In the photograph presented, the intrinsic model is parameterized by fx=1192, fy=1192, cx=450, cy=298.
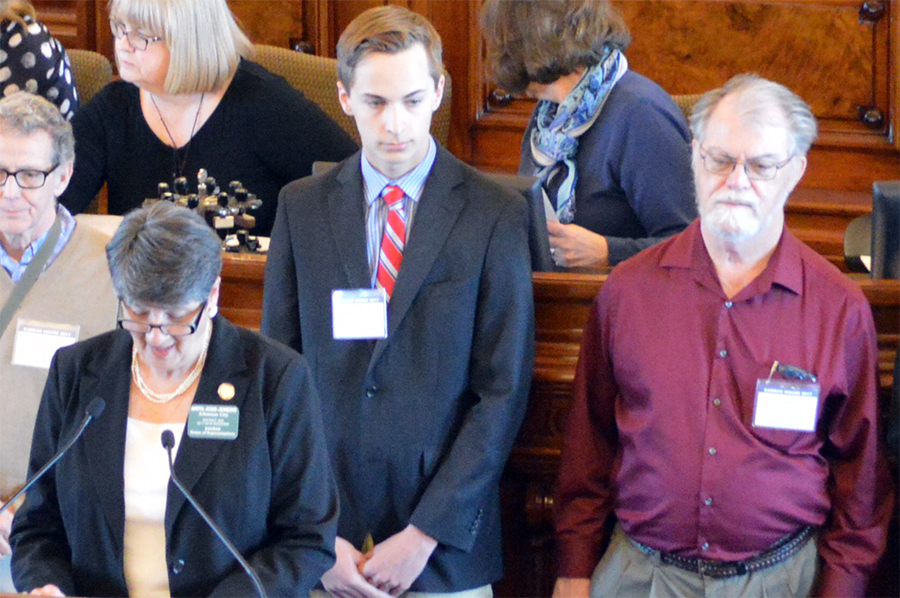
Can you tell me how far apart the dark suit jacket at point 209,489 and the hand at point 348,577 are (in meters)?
0.33

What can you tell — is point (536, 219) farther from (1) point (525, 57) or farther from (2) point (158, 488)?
(2) point (158, 488)

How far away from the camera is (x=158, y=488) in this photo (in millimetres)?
1810

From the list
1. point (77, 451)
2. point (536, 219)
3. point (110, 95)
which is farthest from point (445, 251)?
point (110, 95)

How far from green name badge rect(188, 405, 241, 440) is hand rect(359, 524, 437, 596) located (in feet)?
1.58

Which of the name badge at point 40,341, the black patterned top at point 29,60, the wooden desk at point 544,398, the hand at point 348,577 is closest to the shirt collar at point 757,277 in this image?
the wooden desk at point 544,398

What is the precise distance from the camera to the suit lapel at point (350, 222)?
2.21 meters

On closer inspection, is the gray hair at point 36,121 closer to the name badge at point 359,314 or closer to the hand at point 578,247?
the name badge at point 359,314

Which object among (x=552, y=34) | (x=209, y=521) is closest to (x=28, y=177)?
(x=209, y=521)

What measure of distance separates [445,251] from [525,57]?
828 mm

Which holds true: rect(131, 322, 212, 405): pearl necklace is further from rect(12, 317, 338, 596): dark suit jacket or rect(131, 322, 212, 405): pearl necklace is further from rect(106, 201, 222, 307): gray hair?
rect(106, 201, 222, 307): gray hair

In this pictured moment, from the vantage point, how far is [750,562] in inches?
81.4

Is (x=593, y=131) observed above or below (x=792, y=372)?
above

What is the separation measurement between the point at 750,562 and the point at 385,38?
45.3 inches

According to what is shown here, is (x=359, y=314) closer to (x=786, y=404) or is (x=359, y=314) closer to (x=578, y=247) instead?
(x=578, y=247)
